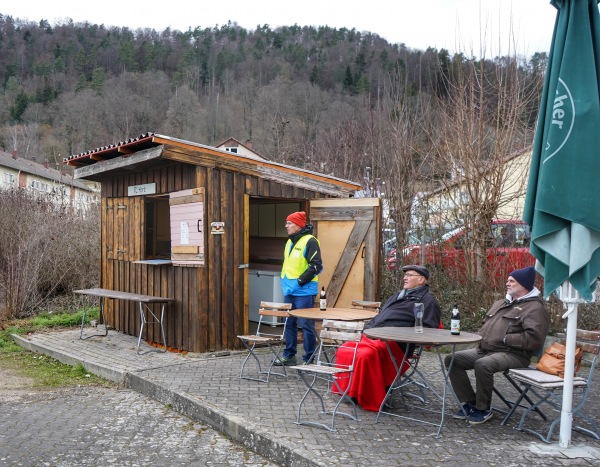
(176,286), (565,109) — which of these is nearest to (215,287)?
(176,286)

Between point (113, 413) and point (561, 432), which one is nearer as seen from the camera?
point (561, 432)

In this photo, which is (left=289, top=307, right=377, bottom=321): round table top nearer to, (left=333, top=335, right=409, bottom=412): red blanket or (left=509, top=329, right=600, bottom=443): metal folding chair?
(left=333, top=335, right=409, bottom=412): red blanket

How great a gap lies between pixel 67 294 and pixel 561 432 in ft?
37.7

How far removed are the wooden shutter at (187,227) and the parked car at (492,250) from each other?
3.69 m

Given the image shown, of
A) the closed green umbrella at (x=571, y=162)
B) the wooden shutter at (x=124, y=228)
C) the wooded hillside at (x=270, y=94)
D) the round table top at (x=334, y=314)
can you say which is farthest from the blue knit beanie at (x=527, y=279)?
the wooden shutter at (x=124, y=228)

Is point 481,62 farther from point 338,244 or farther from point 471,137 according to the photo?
point 338,244

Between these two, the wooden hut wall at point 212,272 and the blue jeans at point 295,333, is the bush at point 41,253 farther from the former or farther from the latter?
the blue jeans at point 295,333

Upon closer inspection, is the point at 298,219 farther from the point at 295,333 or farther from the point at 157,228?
the point at 157,228

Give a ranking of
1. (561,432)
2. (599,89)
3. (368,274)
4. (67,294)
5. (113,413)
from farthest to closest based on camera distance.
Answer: (67,294) < (368,274) < (113,413) < (561,432) < (599,89)

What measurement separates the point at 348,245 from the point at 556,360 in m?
4.27

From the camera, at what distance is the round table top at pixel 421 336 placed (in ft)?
17.0

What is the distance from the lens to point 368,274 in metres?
8.99

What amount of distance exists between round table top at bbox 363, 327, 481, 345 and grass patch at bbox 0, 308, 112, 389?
3.79 meters

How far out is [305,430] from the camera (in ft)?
17.2
